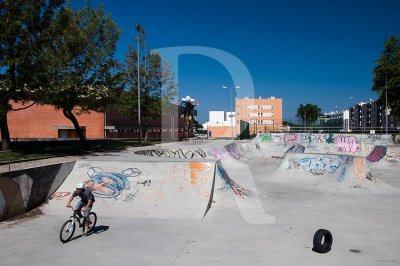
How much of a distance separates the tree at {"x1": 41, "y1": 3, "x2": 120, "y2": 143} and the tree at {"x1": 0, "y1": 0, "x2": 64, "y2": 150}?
1014 millimetres

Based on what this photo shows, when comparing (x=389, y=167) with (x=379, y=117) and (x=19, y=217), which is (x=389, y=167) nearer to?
(x=19, y=217)

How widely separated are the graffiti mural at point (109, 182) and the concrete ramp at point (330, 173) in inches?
330

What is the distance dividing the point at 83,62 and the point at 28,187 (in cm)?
1641

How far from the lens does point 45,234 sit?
31.8 feet

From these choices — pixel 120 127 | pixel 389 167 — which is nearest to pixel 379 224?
pixel 389 167

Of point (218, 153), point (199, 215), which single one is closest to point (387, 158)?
point (218, 153)

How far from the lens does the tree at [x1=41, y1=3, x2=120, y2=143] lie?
76.1ft

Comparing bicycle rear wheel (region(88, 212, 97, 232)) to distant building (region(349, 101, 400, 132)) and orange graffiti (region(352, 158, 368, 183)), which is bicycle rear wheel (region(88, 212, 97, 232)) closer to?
orange graffiti (region(352, 158, 368, 183))

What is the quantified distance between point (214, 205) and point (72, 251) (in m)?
5.47

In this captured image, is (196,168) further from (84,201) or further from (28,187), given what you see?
(28,187)

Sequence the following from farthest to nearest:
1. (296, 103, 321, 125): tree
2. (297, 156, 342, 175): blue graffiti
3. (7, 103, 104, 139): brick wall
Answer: (296, 103, 321, 125): tree
(7, 103, 104, 139): brick wall
(297, 156, 342, 175): blue graffiti

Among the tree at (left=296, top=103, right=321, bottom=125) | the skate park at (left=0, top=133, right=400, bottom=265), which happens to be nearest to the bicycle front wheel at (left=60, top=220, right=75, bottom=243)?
the skate park at (left=0, top=133, right=400, bottom=265)

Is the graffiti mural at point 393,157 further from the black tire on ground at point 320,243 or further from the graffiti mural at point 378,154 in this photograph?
the black tire on ground at point 320,243

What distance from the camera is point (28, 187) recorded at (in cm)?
1209
